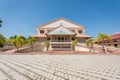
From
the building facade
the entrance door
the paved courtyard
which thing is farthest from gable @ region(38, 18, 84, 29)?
the paved courtyard

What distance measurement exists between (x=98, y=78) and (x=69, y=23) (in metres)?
37.3

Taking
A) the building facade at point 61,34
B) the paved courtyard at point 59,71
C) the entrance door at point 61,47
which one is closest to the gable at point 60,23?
the building facade at point 61,34

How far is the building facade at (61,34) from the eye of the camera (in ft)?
112

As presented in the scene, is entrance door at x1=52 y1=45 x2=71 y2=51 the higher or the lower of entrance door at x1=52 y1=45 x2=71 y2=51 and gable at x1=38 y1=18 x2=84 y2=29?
the lower

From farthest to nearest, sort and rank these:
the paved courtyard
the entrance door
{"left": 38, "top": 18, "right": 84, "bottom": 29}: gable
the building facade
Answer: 1. {"left": 38, "top": 18, "right": 84, "bottom": 29}: gable
2. the building facade
3. the entrance door
4. the paved courtyard

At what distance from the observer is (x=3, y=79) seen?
6207mm

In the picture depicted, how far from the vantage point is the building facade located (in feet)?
112

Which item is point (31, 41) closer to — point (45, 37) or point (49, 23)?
point (45, 37)

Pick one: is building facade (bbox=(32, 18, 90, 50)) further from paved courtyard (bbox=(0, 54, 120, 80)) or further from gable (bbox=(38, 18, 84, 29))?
paved courtyard (bbox=(0, 54, 120, 80))

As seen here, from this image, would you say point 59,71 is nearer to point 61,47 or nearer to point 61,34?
point 61,47

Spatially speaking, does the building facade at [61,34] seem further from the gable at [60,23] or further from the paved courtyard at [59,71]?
the paved courtyard at [59,71]

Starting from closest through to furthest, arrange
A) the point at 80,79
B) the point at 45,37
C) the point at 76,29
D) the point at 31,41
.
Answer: the point at 80,79, the point at 31,41, the point at 45,37, the point at 76,29

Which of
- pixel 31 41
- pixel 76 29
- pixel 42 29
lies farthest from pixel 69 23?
pixel 31 41

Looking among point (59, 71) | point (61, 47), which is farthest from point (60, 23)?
point (59, 71)
